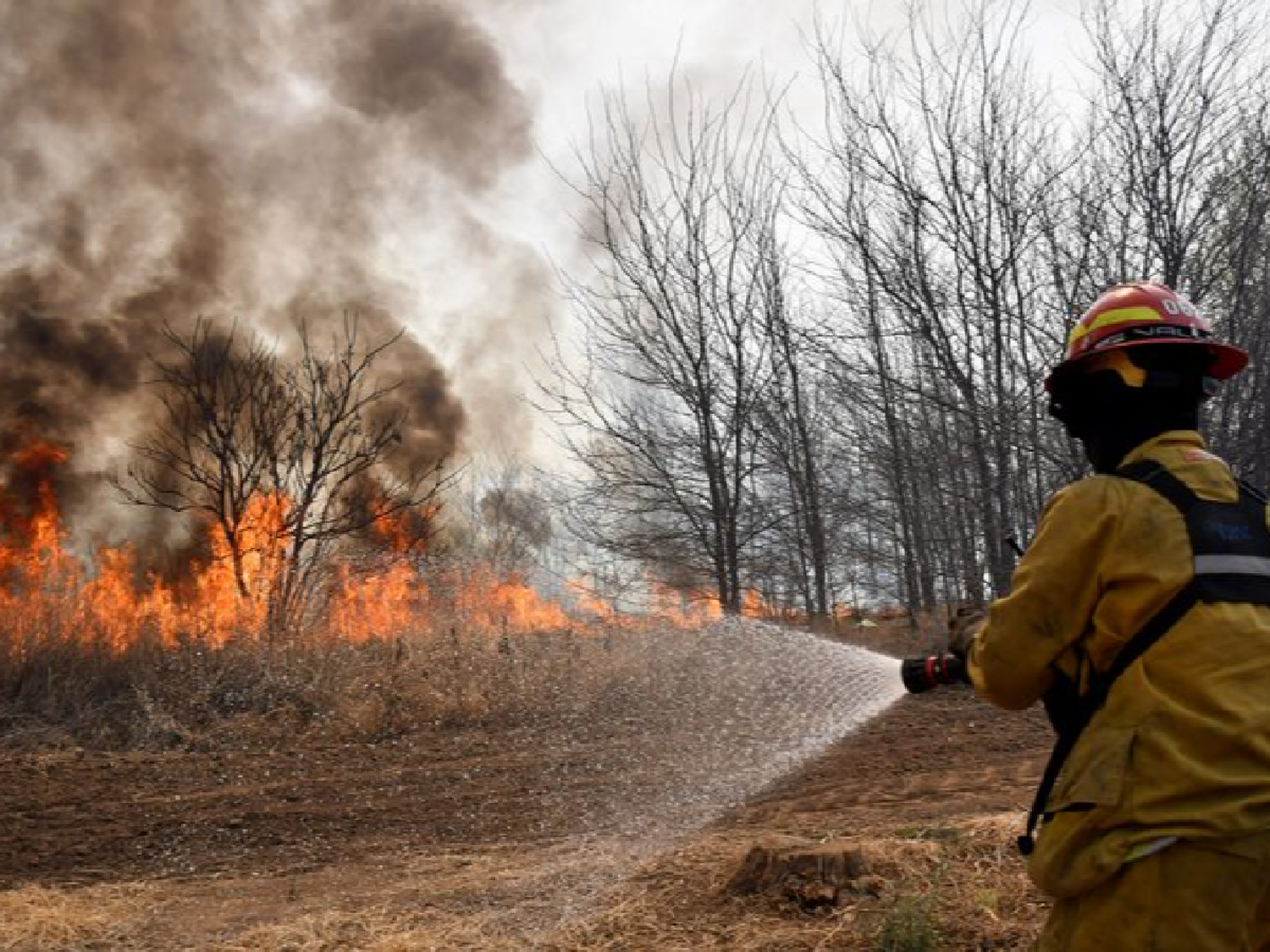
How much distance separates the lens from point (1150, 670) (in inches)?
77.6

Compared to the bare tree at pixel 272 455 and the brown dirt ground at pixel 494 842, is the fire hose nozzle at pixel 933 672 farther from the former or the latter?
the bare tree at pixel 272 455

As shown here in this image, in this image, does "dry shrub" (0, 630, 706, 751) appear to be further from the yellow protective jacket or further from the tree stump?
the yellow protective jacket

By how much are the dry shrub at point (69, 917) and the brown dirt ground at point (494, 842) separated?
0.05 feet

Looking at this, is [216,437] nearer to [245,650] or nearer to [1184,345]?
[245,650]

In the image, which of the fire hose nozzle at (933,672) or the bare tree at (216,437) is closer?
the fire hose nozzle at (933,672)

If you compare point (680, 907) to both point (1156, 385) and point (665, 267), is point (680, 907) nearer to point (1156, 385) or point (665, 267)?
point (1156, 385)

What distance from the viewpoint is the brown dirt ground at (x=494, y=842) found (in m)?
4.34

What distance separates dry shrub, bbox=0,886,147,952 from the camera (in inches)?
188

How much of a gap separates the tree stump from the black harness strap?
2422 mm

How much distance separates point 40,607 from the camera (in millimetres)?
10492

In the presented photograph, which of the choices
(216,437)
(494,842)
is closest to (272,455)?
(216,437)

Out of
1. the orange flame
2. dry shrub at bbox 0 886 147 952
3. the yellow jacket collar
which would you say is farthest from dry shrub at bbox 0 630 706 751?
the yellow jacket collar

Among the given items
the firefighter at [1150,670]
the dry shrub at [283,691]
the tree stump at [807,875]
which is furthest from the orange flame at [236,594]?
the firefighter at [1150,670]

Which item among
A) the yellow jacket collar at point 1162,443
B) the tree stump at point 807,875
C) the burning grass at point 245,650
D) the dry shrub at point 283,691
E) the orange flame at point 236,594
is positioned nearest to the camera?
the yellow jacket collar at point 1162,443
